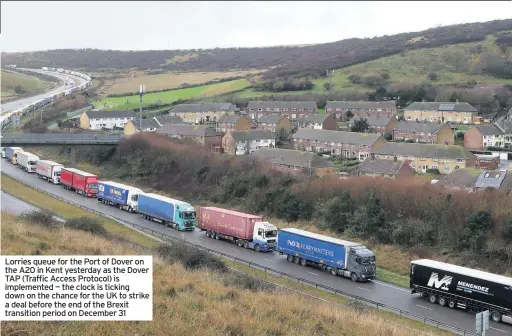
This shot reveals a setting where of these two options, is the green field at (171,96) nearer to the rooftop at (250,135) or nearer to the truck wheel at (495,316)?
the rooftop at (250,135)

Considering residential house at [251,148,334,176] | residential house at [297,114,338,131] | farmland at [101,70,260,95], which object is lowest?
residential house at [251,148,334,176]

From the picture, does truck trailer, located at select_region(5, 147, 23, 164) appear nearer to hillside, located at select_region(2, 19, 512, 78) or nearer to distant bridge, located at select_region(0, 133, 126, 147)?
distant bridge, located at select_region(0, 133, 126, 147)

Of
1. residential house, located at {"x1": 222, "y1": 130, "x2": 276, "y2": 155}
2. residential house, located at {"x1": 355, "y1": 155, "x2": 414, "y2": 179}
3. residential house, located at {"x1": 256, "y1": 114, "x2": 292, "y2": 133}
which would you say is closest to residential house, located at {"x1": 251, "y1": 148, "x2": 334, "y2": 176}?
residential house, located at {"x1": 355, "y1": 155, "x2": 414, "y2": 179}

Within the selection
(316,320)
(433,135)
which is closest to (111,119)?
(433,135)

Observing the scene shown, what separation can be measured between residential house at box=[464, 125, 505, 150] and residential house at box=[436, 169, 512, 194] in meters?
18.5

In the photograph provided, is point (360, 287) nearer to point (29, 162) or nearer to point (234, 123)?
point (29, 162)

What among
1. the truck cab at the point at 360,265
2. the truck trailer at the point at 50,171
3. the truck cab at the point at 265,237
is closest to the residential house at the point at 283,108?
the truck trailer at the point at 50,171

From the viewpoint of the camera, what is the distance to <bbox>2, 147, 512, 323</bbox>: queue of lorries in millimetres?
23125

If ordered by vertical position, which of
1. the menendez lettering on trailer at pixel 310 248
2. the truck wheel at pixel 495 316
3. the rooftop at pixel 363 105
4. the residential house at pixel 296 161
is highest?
the rooftop at pixel 363 105

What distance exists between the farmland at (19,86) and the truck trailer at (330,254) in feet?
324

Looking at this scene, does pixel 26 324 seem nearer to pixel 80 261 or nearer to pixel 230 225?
pixel 80 261

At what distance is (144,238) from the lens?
36219mm

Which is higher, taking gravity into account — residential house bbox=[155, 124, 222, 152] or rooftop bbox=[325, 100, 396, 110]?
rooftop bbox=[325, 100, 396, 110]

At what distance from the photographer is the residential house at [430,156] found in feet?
175
